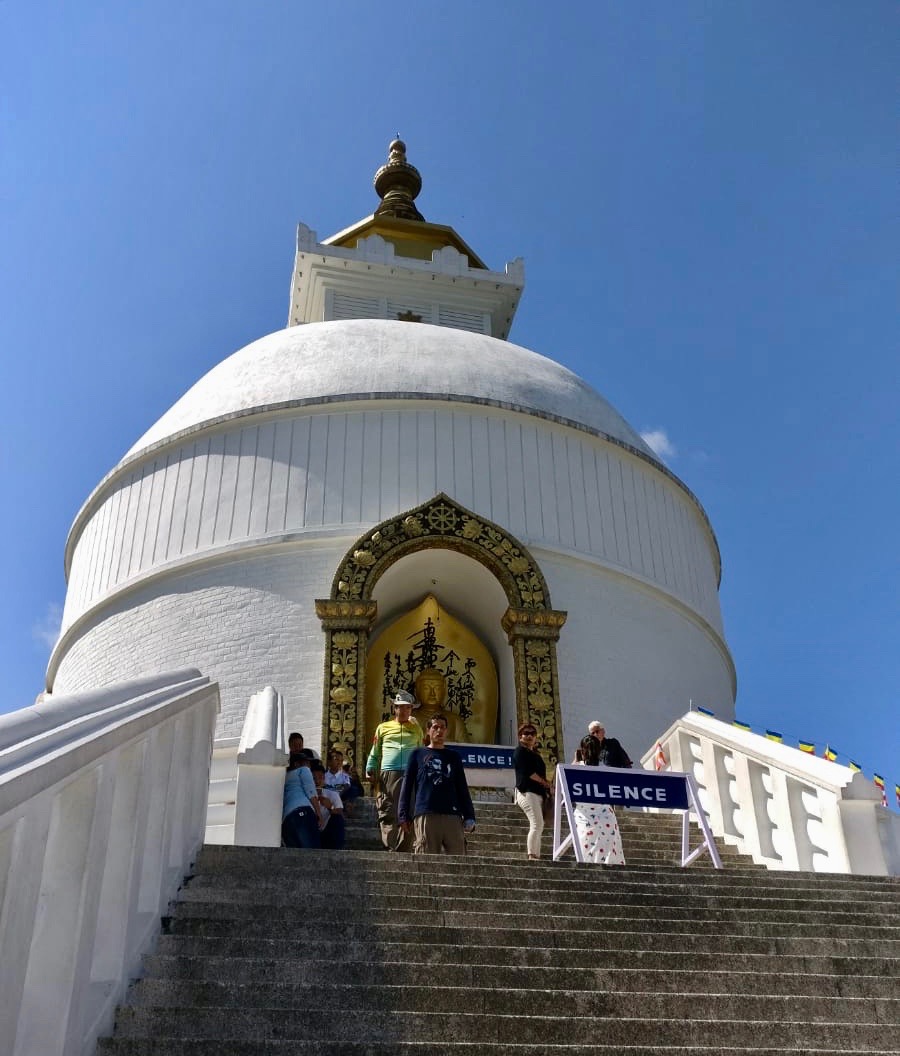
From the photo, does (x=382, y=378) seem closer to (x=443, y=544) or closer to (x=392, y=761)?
(x=443, y=544)

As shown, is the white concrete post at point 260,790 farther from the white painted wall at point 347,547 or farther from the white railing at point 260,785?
the white painted wall at point 347,547

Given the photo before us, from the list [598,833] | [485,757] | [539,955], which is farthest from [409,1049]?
[485,757]

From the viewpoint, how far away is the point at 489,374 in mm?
17391

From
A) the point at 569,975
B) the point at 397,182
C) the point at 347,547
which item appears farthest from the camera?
the point at 397,182

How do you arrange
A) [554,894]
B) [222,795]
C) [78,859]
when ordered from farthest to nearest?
[222,795] < [554,894] < [78,859]

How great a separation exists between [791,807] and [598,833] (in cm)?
168

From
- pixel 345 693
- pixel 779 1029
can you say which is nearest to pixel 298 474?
pixel 345 693

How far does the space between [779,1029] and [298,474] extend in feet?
39.1

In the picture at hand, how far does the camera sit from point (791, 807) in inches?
378

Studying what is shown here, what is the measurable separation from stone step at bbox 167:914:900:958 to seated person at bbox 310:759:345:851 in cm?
359

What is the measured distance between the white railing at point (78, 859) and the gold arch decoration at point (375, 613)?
26.9ft

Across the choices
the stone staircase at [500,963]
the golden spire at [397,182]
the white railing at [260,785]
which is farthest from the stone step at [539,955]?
the golden spire at [397,182]

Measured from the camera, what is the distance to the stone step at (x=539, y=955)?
16.7 feet

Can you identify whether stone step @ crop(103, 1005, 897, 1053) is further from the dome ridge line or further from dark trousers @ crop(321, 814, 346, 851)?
the dome ridge line
